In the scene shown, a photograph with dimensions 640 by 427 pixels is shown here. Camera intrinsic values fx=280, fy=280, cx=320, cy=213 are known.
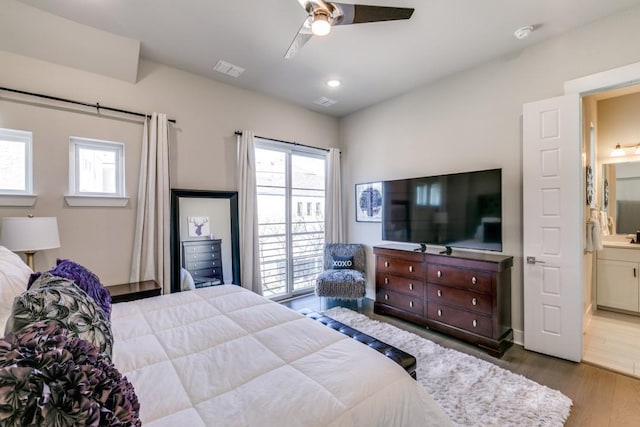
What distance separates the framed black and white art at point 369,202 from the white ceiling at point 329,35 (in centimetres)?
152

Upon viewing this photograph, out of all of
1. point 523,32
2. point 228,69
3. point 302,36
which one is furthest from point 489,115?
point 228,69

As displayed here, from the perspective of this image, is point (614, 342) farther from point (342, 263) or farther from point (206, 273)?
point (206, 273)

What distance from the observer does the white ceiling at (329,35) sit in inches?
89.2

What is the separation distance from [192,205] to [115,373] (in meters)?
2.78

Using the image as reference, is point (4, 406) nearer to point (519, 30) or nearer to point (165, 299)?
point (165, 299)

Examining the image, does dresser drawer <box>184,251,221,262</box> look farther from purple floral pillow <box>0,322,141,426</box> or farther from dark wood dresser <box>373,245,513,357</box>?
purple floral pillow <box>0,322,141,426</box>

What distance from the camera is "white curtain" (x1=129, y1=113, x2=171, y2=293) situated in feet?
9.58

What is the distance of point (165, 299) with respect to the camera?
7.20ft

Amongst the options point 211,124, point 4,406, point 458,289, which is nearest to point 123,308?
point 4,406

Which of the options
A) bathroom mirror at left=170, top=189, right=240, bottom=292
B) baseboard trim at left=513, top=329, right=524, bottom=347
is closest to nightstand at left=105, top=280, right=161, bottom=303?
bathroom mirror at left=170, top=189, right=240, bottom=292

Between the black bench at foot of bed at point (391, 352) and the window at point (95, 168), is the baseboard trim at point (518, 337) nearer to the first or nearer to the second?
the black bench at foot of bed at point (391, 352)

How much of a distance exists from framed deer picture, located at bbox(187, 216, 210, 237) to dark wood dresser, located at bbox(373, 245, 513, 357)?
2.29m

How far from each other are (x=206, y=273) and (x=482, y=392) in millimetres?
2941

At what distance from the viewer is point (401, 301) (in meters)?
3.48
